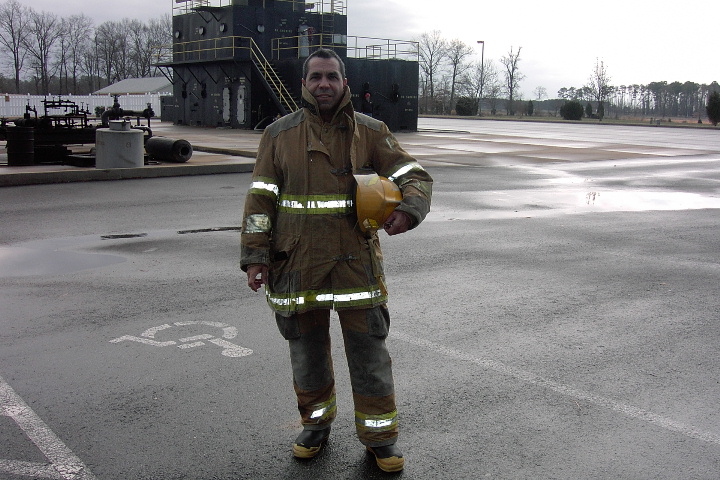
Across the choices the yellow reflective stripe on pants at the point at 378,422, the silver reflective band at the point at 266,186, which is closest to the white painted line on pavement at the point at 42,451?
the yellow reflective stripe on pants at the point at 378,422

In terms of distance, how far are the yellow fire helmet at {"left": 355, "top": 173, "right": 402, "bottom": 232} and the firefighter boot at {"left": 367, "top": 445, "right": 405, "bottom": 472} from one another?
1071 millimetres

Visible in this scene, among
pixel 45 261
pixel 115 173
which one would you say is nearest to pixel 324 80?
pixel 45 261

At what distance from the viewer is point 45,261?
8258 millimetres

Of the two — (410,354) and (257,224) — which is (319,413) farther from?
(410,354)

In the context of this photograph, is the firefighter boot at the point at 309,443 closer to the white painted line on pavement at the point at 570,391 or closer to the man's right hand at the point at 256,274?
the man's right hand at the point at 256,274

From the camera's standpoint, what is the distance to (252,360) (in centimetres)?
519

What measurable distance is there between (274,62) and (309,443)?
3609 cm

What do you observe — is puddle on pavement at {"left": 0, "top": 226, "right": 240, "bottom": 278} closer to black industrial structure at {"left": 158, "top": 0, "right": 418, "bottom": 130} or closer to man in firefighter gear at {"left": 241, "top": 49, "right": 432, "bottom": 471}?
man in firefighter gear at {"left": 241, "top": 49, "right": 432, "bottom": 471}

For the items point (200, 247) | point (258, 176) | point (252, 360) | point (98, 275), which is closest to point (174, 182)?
point (200, 247)

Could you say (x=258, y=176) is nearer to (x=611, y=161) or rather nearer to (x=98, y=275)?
(x=98, y=275)

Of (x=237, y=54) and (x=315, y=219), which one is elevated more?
(x=237, y=54)

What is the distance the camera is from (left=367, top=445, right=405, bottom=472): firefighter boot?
3.65 meters

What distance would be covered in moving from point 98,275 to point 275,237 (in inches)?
174

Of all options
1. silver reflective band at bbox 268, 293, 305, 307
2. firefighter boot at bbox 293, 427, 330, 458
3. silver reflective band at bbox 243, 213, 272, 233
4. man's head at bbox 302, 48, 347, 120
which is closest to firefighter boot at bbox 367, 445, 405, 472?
firefighter boot at bbox 293, 427, 330, 458
